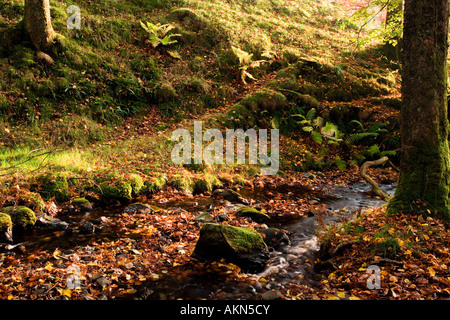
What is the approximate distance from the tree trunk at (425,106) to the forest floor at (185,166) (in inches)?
13.5

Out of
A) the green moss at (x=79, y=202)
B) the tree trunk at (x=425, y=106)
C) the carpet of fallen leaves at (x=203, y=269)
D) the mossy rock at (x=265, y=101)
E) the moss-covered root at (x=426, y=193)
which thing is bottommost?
the carpet of fallen leaves at (x=203, y=269)

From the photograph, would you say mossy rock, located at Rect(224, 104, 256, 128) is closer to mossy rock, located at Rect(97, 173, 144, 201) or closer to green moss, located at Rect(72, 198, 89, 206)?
mossy rock, located at Rect(97, 173, 144, 201)

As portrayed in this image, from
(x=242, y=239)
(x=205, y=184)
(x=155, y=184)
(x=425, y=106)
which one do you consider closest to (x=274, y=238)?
(x=242, y=239)

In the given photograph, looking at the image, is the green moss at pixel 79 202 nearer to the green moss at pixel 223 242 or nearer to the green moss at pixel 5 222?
the green moss at pixel 5 222

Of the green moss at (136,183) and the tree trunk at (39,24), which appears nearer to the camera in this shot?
the green moss at (136,183)

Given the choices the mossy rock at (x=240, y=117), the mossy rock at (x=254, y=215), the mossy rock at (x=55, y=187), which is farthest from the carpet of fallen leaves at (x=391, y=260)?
the mossy rock at (x=240, y=117)

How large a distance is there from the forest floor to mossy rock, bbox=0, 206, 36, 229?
0.19 meters

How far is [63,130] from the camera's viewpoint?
848cm

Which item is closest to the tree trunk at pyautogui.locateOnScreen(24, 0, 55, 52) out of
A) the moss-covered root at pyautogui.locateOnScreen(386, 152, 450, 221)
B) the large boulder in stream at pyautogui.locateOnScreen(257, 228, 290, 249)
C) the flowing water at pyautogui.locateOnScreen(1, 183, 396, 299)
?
the flowing water at pyautogui.locateOnScreen(1, 183, 396, 299)

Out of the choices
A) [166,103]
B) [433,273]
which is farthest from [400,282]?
[166,103]

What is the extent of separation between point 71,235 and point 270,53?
1252 centimetres

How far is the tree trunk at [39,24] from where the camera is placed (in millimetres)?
9352

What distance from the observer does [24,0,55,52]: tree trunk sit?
30.7 ft
